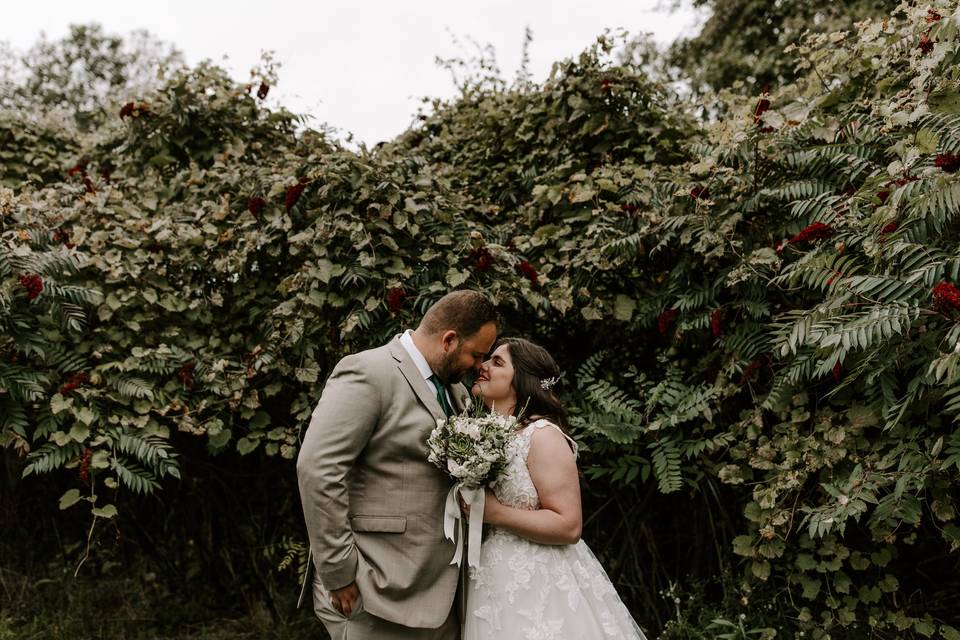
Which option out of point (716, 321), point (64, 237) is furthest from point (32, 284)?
point (716, 321)

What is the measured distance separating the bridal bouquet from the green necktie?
A: 24cm

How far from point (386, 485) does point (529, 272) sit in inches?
73.4

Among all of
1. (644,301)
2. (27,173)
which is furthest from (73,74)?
(644,301)

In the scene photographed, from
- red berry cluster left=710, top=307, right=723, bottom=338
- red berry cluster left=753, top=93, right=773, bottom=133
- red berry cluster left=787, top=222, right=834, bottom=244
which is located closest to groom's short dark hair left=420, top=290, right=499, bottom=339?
red berry cluster left=710, top=307, right=723, bottom=338

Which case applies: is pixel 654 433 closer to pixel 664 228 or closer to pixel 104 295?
pixel 664 228

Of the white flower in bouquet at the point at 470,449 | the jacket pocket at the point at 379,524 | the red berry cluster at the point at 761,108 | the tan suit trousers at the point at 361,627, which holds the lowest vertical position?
the tan suit trousers at the point at 361,627

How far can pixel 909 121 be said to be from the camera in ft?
11.0

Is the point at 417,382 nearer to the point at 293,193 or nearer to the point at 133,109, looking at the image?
the point at 293,193

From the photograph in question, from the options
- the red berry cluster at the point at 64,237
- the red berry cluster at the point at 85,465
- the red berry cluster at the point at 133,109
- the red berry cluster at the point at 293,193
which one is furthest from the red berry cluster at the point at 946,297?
the red berry cluster at the point at 133,109

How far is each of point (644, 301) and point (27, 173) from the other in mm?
5450

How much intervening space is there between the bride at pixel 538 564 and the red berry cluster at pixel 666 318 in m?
1.22

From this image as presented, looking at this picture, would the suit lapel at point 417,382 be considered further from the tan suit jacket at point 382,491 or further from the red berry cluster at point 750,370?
the red berry cluster at point 750,370

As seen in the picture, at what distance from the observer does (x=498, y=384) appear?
356cm

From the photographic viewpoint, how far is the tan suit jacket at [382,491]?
266 centimetres
